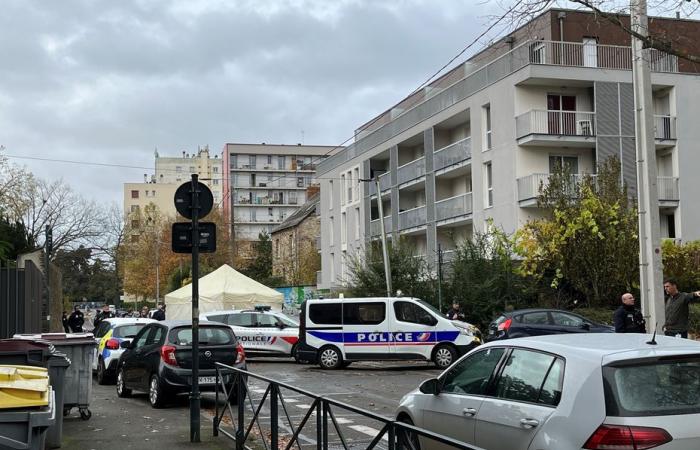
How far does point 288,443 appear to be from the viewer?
293 inches

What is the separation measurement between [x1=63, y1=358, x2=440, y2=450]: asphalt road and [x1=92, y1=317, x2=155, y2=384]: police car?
522 mm

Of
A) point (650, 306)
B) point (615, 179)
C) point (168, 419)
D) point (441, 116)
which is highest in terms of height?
point (441, 116)

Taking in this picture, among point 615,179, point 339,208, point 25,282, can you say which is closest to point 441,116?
point 615,179

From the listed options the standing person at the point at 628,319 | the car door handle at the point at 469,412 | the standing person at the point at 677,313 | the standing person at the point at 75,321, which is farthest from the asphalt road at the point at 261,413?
the standing person at the point at 75,321

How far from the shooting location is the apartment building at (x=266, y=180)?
120 m

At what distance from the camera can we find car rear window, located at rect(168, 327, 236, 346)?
14523mm

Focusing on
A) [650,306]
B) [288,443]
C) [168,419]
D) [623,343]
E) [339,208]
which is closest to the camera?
[623,343]

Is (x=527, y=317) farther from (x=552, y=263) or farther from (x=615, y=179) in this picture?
(x=615, y=179)

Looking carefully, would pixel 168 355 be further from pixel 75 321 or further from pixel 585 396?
pixel 75 321

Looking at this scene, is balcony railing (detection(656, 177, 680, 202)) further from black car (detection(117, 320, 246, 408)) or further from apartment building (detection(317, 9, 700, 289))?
black car (detection(117, 320, 246, 408))

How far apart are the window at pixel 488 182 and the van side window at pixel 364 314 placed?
1556 centimetres

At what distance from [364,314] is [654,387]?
57.5ft

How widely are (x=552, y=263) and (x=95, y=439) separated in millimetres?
21972

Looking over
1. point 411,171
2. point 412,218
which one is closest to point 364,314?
point 412,218
